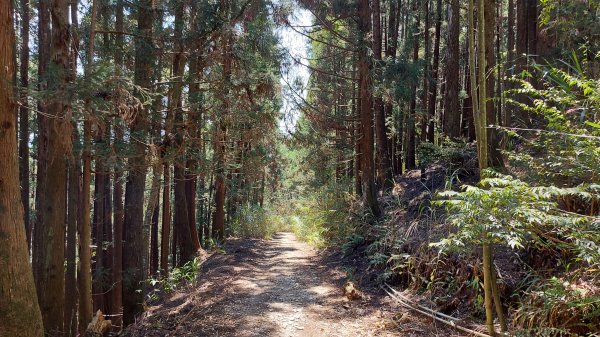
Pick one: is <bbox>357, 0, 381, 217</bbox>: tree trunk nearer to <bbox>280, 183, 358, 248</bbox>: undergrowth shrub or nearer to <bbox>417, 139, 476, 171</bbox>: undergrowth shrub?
<bbox>280, 183, 358, 248</bbox>: undergrowth shrub

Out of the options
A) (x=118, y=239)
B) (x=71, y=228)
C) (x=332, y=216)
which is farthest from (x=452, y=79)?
(x=118, y=239)

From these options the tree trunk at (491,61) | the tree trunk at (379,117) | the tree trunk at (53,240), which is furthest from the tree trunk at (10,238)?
the tree trunk at (379,117)

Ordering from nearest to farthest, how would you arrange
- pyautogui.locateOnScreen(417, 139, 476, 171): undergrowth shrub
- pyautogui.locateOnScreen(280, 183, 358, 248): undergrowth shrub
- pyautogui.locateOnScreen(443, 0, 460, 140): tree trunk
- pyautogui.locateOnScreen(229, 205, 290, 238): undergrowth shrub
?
pyautogui.locateOnScreen(417, 139, 476, 171): undergrowth shrub < pyautogui.locateOnScreen(443, 0, 460, 140): tree trunk < pyautogui.locateOnScreen(280, 183, 358, 248): undergrowth shrub < pyautogui.locateOnScreen(229, 205, 290, 238): undergrowth shrub

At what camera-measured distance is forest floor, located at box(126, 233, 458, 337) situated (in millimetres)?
5496

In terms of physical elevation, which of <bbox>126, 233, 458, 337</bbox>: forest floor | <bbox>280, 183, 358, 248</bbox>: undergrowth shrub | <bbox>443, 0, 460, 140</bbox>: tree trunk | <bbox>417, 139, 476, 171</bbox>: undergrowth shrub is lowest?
<bbox>126, 233, 458, 337</bbox>: forest floor

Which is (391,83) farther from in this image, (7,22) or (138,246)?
(7,22)

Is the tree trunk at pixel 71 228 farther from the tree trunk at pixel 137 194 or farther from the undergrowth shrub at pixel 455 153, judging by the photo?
the undergrowth shrub at pixel 455 153

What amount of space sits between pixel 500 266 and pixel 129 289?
7.77m

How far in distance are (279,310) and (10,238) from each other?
3.83 m

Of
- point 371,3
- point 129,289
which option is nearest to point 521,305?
point 129,289

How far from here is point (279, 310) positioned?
256 inches

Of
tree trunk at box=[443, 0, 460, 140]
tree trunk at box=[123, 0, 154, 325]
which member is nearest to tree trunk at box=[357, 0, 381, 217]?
tree trunk at box=[443, 0, 460, 140]

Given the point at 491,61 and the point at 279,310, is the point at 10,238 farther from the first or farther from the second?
the point at 491,61

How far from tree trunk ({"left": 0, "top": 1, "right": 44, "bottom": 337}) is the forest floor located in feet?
5.80
